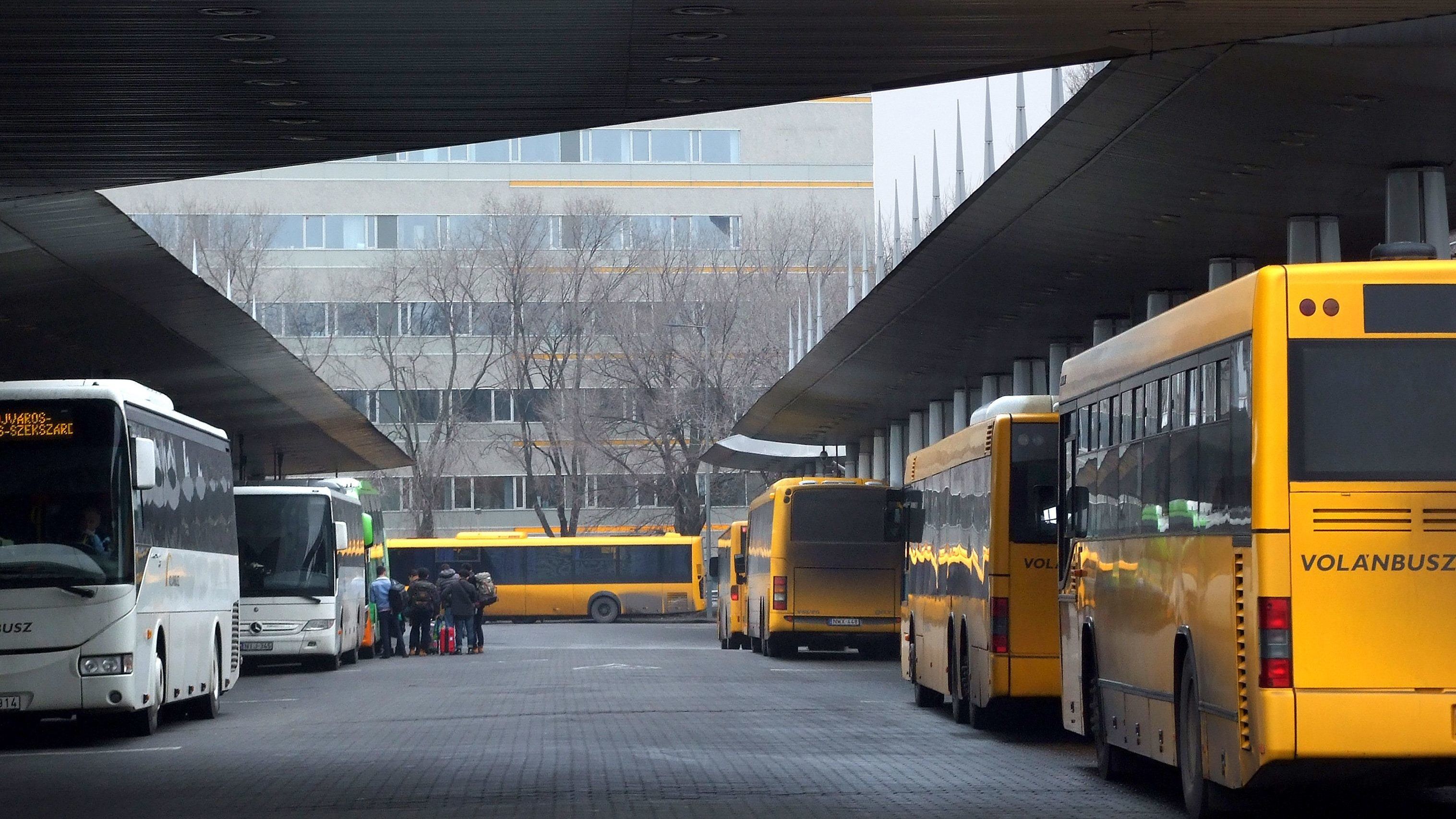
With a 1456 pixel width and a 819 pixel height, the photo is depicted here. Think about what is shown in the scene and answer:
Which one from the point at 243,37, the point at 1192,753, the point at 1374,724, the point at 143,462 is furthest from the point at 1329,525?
the point at 143,462

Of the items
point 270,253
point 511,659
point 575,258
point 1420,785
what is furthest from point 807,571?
point 270,253

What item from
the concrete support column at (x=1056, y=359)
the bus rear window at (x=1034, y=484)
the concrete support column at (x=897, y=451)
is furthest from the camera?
the concrete support column at (x=897, y=451)

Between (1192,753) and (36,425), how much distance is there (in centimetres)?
1163

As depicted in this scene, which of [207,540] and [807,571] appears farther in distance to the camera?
[807,571]

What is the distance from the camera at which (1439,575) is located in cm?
1059

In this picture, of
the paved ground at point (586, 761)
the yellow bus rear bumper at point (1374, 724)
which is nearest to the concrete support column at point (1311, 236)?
the paved ground at point (586, 761)

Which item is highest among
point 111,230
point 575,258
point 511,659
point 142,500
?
point 575,258

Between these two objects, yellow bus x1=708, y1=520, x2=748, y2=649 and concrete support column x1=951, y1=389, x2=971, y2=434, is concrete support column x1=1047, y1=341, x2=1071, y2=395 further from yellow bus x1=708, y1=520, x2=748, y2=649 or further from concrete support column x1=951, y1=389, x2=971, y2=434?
yellow bus x1=708, y1=520, x2=748, y2=649

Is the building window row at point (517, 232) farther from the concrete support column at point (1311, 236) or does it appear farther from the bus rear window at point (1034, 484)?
the bus rear window at point (1034, 484)

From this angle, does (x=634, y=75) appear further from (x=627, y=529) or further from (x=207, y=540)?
(x=627, y=529)

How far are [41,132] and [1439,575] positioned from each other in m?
11.7

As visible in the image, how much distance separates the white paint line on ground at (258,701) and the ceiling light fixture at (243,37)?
14057 millimetres

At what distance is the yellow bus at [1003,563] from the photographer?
741 inches

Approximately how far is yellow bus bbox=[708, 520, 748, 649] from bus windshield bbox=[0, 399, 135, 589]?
2526 cm
